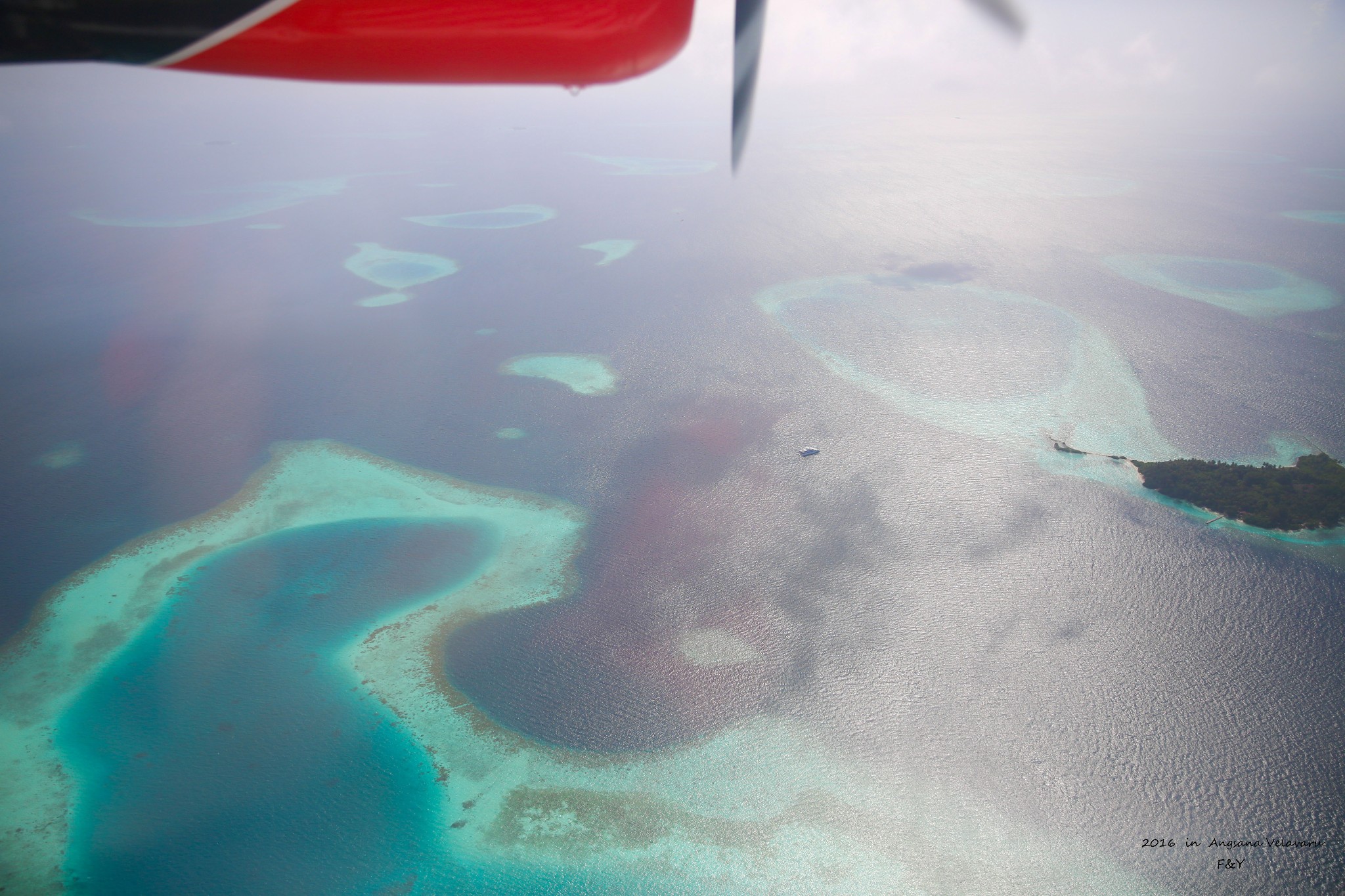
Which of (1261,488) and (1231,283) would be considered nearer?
(1261,488)

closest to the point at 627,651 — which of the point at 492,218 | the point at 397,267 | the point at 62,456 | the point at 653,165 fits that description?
the point at 62,456

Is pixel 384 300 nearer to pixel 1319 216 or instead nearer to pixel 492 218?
pixel 492 218

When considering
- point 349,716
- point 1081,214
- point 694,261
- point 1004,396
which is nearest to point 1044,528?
point 1004,396

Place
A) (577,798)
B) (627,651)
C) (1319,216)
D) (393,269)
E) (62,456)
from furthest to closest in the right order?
(1319,216) < (393,269) < (62,456) < (627,651) < (577,798)

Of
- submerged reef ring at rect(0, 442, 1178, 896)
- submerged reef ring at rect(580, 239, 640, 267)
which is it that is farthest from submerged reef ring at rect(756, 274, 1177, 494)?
submerged reef ring at rect(0, 442, 1178, 896)

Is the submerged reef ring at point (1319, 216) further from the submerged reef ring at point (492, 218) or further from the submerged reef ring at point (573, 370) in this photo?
the submerged reef ring at point (492, 218)

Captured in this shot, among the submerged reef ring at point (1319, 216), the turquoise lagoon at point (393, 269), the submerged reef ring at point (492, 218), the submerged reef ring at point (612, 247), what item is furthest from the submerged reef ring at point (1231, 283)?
the turquoise lagoon at point (393, 269)
